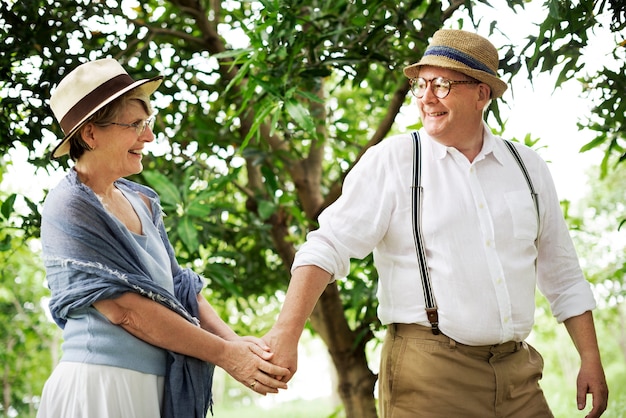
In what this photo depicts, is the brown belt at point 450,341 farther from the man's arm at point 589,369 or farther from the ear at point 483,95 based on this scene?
the ear at point 483,95

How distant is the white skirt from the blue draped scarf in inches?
4.7

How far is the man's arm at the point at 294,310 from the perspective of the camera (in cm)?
215

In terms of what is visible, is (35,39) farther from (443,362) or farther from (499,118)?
(443,362)

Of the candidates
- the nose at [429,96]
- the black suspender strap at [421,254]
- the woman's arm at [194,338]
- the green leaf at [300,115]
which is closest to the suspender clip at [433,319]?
the black suspender strap at [421,254]

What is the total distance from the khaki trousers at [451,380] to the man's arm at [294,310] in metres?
0.27

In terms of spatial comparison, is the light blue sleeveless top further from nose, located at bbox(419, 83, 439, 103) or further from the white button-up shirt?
nose, located at bbox(419, 83, 439, 103)

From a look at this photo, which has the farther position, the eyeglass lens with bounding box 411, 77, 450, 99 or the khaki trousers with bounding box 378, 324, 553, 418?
the eyeglass lens with bounding box 411, 77, 450, 99

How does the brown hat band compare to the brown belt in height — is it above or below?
above

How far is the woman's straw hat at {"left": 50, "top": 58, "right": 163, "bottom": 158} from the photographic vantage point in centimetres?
202

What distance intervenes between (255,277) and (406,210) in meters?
2.20

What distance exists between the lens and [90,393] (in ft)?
6.27

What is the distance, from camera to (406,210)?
221cm

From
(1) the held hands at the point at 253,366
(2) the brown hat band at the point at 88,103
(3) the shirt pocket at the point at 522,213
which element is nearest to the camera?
(2) the brown hat band at the point at 88,103

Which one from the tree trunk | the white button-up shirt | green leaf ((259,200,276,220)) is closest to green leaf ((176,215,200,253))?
green leaf ((259,200,276,220))
